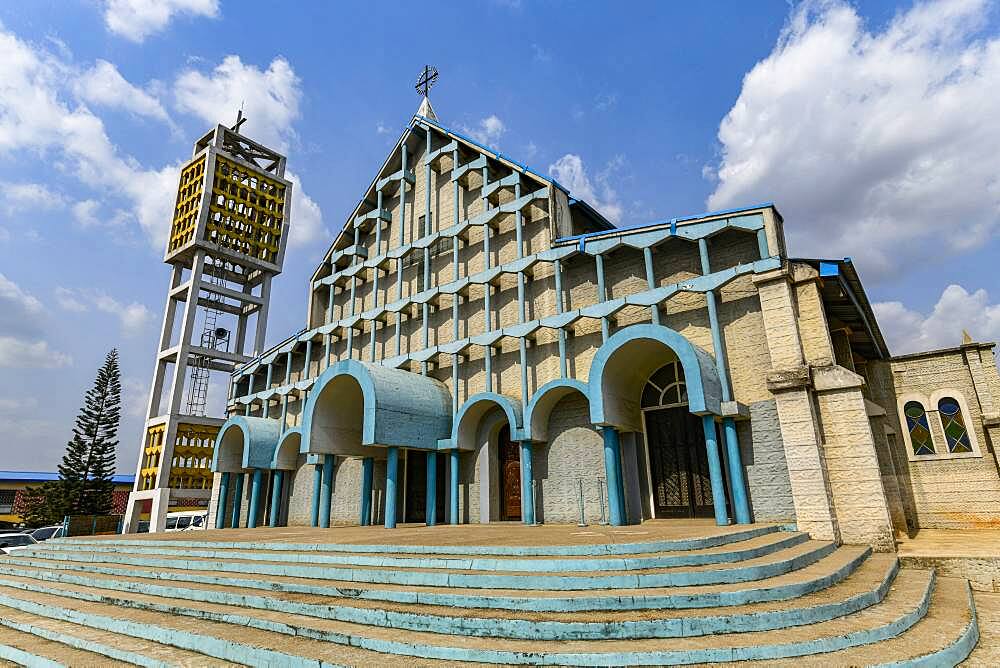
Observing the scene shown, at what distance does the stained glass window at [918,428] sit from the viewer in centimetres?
1695

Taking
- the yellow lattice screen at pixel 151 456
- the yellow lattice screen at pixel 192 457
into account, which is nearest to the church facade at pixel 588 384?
the yellow lattice screen at pixel 192 457

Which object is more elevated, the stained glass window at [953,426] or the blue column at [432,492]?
the stained glass window at [953,426]

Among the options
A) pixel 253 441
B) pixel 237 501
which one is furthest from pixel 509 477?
pixel 237 501

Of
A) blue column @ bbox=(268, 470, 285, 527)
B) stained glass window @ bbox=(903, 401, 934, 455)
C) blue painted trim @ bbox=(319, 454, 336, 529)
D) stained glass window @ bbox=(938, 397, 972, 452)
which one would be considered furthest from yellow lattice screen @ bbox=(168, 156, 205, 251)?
stained glass window @ bbox=(938, 397, 972, 452)

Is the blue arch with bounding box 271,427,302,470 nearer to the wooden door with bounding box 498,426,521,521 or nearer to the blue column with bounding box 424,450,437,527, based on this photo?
the blue column with bounding box 424,450,437,527

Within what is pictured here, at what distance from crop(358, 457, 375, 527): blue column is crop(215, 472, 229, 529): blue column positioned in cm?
875

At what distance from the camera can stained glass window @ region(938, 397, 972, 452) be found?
16.5 m

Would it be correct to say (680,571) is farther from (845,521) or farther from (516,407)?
(516,407)

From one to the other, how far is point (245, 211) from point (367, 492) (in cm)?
2931

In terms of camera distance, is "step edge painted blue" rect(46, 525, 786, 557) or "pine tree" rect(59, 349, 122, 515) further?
"pine tree" rect(59, 349, 122, 515)

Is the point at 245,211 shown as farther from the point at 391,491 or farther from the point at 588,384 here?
the point at 588,384

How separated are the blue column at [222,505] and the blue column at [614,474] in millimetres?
17689

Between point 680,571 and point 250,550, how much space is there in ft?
25.4

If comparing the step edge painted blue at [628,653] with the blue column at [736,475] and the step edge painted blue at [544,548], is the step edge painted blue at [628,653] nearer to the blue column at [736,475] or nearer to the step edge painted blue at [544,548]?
the step edge painted blue at [544,548]
